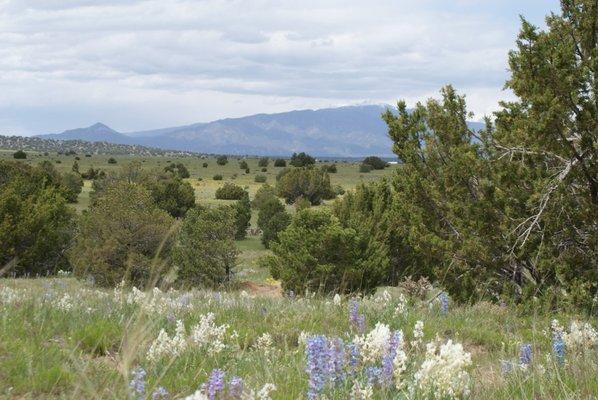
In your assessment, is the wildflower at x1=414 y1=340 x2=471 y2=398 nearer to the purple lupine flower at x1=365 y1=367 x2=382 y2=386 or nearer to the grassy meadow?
the grassy meadow

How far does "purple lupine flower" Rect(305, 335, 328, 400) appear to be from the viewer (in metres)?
2.87

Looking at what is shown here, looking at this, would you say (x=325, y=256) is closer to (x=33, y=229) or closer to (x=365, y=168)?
(x=33, y=229)

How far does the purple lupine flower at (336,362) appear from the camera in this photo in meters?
A: 3.00

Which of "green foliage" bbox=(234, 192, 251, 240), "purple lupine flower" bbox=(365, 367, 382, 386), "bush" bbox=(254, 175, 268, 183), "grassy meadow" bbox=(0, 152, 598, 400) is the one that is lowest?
"green foliage" bbox=(234, 192, 251, 240)

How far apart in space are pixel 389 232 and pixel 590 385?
65.8ft

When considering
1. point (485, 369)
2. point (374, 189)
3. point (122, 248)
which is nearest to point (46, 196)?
point (122, 248)

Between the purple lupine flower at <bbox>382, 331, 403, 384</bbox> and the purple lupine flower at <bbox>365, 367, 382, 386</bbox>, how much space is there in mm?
31

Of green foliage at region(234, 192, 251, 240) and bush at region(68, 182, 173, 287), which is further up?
bush at region(68, 182, 173, 287)

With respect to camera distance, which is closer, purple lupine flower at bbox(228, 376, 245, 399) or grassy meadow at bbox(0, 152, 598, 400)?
purple lupine flower at bbox(228, 376, 245, 399)

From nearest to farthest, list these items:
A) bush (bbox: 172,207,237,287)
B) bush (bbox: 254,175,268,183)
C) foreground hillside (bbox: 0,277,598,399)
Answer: foreground hillside (bbox: 0,277,598,399), bush (bbox: 172,207,237,287), bush (bbox: 254,175,268,183)

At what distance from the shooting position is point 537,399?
3.53m

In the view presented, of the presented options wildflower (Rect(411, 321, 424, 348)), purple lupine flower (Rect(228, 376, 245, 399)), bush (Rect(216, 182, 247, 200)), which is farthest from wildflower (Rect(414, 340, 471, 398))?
bush (Rect(216, 182, 247, 200))

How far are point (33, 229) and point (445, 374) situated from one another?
36015 millimetres

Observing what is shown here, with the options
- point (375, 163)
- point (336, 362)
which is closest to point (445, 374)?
point (336, 362)
